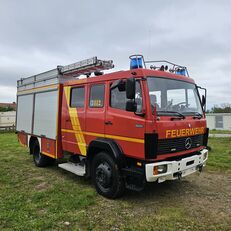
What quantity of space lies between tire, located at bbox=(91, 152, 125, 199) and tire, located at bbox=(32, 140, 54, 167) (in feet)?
9.68

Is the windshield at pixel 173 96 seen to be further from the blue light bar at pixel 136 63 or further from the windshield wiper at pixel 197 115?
the blue light bar at pixel 136 63

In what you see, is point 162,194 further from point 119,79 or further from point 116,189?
point 119,79

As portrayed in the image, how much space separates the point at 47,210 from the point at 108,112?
7.15 ft

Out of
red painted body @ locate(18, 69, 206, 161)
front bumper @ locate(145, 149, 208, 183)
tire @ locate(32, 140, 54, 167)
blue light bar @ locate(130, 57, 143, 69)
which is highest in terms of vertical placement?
blue light bar @ locate(130, 57, 143, 69)

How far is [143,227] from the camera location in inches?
150

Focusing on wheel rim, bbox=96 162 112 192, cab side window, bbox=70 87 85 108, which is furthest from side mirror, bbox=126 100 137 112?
cab side window, bbox=70 87 85 108

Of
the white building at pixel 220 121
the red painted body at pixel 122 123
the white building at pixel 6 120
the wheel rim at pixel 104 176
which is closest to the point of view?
the red painted body at pixel 122 123

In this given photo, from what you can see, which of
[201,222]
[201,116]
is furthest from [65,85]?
[201,222]

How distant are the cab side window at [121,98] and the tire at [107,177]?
Answer: 3.52 feet

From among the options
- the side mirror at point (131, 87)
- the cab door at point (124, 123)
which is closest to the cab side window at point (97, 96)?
the cab door at point (124, 123)

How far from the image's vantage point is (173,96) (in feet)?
16.4

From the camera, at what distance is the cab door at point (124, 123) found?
14.4 ft

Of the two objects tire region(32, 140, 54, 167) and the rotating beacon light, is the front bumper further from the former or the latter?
tire region(32, 140, 54, 167)

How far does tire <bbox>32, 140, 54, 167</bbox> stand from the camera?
25.7 feet
